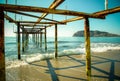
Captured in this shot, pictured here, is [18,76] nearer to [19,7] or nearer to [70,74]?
[70,74]

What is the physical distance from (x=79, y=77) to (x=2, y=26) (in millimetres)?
4167

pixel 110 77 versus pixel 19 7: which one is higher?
pixel 19 7

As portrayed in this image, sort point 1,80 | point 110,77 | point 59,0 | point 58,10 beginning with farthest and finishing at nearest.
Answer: point 110,77 < point 58,10 < point 1,80 < point 59,0

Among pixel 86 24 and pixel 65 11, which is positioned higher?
pixel 65 11

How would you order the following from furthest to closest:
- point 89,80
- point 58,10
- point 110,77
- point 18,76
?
point 18,76, point 110,77, point 89,80, point 58,10

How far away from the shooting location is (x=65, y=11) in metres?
4.79

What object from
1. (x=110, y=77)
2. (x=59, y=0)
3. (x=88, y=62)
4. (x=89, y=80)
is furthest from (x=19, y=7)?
(x=110, y=77)

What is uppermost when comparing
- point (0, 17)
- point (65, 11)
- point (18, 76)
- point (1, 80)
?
point (65, 11)

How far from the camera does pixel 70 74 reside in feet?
21.6

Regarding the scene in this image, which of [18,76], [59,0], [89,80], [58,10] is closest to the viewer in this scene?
[59,0]

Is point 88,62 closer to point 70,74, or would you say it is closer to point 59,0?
point 70,74

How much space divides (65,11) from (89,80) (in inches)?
129

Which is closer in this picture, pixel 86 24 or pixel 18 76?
pixel 86 24

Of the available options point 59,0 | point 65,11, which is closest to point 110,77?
point 65,11
